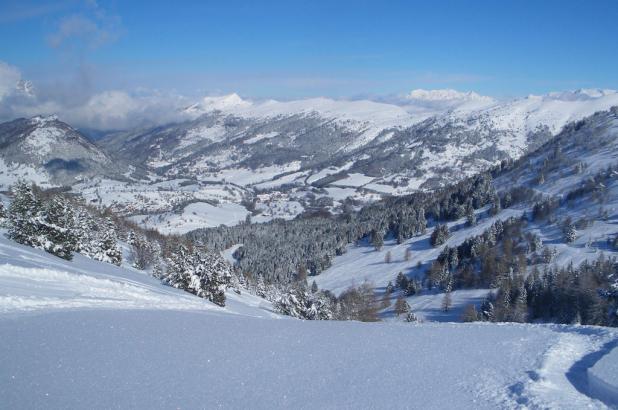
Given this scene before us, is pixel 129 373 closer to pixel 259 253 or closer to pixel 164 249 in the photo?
pixel 164 249

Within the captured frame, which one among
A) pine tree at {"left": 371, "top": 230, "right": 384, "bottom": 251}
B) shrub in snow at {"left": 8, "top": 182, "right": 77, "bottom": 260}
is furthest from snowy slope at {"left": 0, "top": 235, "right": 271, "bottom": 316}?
pine tree at {"left": 371, "top": 230, "right": 384, "bottom": 251}

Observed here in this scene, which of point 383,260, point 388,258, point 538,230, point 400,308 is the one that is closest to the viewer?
point 400,308

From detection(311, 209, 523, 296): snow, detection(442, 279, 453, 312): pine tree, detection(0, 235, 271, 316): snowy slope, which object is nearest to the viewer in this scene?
detection(0, 235, 271, 316): snowy slope

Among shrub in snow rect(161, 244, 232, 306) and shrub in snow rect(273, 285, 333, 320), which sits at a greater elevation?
shrub in snow rect(161, 244, 232, 306)

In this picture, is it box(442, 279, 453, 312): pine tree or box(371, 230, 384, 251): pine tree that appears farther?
box(371, 230, 384, 251): pine tree

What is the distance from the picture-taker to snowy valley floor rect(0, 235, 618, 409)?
10953mm

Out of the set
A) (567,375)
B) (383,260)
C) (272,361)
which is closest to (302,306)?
(272,361)

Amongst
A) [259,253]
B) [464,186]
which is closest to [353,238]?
[259,253]

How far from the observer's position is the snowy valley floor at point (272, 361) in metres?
11.0

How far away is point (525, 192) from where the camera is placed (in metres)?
160

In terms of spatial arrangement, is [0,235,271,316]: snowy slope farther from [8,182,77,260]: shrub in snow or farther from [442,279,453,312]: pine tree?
[442,279,453,312]: pine tree

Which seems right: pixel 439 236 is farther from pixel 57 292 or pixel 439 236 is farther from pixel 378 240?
pixel 57 292

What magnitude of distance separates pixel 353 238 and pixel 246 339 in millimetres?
156439

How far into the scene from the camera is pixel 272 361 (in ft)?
45.4
